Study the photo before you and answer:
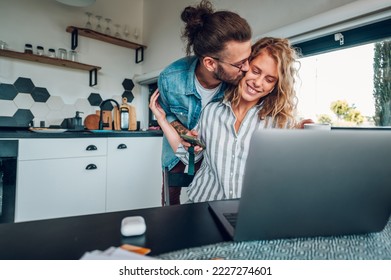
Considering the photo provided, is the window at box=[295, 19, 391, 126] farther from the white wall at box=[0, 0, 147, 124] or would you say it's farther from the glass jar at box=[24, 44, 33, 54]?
the glass jar at box=[24, 44, 33, 54]

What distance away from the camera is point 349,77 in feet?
5.11

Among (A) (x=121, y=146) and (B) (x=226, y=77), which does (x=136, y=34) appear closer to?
(A) (x=121, y=146)

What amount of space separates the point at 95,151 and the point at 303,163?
1920 millimetres

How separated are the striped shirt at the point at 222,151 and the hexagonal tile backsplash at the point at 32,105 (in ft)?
5.96

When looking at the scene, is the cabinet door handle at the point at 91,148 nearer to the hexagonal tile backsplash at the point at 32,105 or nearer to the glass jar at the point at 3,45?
the hexagonal tile backsplash at the point at 32,105

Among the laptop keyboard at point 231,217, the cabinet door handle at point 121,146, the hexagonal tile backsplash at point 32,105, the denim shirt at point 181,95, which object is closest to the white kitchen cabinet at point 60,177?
the cabinet door handle at point 121,146

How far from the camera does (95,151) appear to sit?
210 cm

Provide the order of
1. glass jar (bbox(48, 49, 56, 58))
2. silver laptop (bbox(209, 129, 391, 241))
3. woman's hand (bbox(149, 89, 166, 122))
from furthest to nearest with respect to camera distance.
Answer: glass jar (bbox(48, 49, 56, 58)) < woman's hand (bbox(149, 89, 166, 122)) < silver laptop (bbox(209, 129, 391, 241))

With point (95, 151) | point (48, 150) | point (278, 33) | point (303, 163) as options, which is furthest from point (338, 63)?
point (48, 150)

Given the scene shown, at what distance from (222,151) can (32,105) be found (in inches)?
81.4

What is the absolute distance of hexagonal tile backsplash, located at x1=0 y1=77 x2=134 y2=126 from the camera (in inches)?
90.7

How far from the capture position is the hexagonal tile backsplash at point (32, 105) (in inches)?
90.7

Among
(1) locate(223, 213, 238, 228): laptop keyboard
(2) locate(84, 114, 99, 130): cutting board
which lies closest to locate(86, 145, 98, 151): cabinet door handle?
(2) locate(84, 114, 99, 130): cutting board

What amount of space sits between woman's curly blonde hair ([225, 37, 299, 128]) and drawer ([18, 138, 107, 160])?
1.30 m
